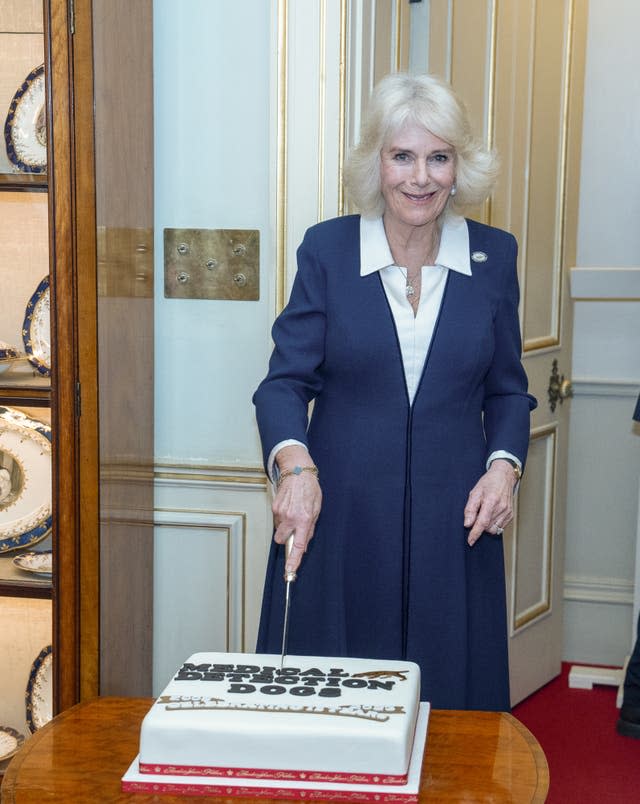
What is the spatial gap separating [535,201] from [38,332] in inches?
70.0

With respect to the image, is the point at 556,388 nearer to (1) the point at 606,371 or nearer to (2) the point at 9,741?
(1) the point at 606,371

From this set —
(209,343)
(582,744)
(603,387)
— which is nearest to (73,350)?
(209,343)

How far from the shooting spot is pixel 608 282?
11.8ft

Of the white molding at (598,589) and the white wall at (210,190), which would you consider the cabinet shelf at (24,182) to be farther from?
the white molding at (598,589)

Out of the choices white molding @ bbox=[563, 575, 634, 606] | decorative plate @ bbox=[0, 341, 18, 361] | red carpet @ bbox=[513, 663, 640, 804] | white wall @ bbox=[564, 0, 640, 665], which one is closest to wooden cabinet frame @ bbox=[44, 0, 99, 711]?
decorative plate @ bbox=[0, 341, 18, 361]

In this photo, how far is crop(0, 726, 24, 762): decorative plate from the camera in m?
2.34

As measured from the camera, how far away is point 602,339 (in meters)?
3.97

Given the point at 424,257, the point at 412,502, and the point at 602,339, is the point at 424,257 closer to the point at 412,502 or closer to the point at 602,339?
the point at 412,502

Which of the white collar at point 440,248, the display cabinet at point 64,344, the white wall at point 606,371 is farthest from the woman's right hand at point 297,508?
the white wall at point 606,371

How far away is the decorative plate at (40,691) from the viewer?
7.61 ft

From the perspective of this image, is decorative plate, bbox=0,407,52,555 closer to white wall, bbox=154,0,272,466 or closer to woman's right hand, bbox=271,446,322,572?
white wall, bbox=154,0,272,466

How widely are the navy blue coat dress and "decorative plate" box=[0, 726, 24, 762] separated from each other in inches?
24.1

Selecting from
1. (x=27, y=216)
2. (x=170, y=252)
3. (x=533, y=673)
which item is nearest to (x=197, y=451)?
(x=170, y=252)

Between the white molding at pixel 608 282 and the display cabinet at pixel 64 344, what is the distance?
168cm
